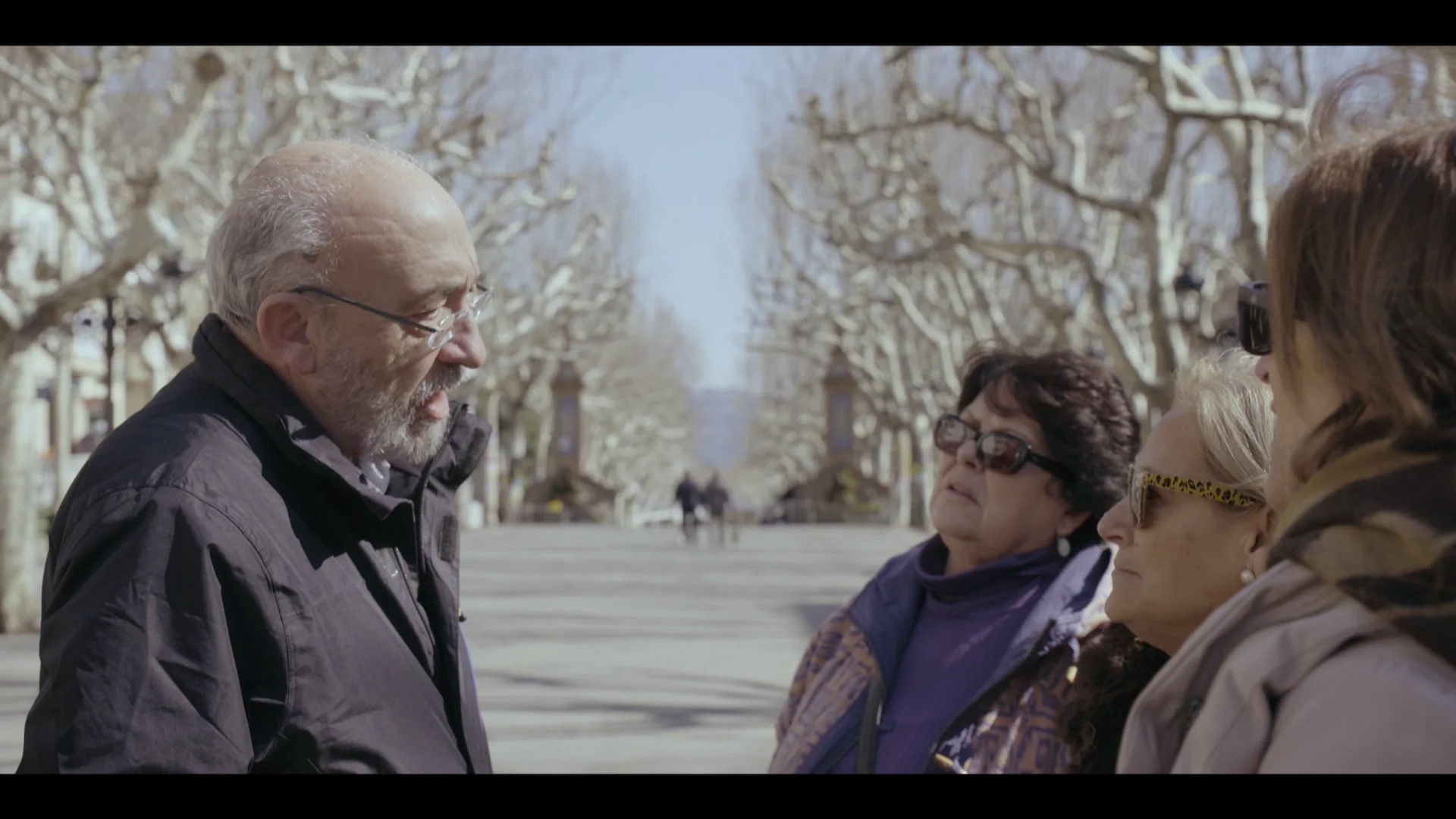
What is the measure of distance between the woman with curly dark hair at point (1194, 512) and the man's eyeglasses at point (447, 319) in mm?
1173

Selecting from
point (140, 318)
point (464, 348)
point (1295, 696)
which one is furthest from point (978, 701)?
point (140, 318)

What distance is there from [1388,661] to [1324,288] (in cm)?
36

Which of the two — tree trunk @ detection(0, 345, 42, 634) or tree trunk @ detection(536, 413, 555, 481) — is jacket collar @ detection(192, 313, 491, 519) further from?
tree trunk @ detection(536, 413, 555, 481)

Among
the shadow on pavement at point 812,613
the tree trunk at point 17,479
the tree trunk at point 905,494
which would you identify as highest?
the tree trunk at point 17,479

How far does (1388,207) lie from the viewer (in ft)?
4.86

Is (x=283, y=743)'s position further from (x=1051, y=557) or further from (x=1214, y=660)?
(x=1051, y=557)

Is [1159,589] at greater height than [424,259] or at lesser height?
lesser

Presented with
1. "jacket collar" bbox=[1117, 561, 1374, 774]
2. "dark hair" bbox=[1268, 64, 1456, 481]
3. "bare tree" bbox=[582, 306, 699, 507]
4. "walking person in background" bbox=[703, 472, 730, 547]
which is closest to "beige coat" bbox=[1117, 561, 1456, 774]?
"jacket collar" bbox=[1117, 561, 1374, 774]

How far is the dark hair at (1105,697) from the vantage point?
8.99 ft

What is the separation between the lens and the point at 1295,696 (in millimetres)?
1423

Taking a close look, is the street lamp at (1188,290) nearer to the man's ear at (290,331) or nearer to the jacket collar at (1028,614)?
the jacket collar at (1028,614)

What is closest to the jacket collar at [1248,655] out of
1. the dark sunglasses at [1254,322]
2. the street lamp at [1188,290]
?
the dark sunglasses at [1254,322]

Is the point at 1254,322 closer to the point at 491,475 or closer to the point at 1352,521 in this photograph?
the point at 1352,521
